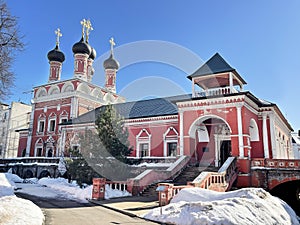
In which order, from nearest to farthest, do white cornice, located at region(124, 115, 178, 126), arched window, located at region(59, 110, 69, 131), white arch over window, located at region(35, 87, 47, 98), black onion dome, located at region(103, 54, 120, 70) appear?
white cornice, located at region(124, 115, 178, 126) < arched window, located at region(59, 110, 69, 131) < white arch over window, located at region(35, 87, 47, 98) < black onion dome, located at region(103, 54, 120, 70)

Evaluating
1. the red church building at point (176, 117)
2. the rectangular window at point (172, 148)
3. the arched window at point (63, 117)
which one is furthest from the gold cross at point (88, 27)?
the rectangular window at point (172, 148)

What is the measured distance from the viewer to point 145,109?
77.5 feet

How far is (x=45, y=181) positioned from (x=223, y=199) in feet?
47.6

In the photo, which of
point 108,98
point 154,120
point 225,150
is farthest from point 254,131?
point 108,98

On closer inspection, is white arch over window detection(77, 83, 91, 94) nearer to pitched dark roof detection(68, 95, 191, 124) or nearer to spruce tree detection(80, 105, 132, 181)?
pitched dark roof detection(68, 95, 191, 124)

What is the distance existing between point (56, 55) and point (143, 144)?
1681 centimetres

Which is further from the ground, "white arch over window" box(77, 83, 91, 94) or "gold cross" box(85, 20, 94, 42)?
"gold cross" box(85, 20, 94, 42)

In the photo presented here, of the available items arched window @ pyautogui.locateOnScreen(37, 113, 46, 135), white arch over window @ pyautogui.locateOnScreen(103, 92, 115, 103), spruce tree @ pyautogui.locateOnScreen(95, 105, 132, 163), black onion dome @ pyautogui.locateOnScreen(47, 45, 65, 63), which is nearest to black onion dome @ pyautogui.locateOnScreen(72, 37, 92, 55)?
black onion dome @ pyautogui.locateOnScreen(47, 45, 65, 63)

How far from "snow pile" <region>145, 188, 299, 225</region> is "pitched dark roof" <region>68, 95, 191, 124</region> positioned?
11.3 metres

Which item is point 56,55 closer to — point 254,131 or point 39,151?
point 39,151

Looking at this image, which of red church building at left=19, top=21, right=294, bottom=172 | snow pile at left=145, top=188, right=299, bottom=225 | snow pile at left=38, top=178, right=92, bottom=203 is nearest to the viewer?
snow pile at left=145, top=188, right=299, bottom=225

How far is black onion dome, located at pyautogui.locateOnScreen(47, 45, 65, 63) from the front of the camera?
1238 inches

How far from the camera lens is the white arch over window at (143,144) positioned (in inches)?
850

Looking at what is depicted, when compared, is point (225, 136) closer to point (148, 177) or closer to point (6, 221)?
point (148, 177)
